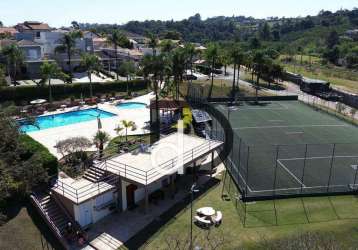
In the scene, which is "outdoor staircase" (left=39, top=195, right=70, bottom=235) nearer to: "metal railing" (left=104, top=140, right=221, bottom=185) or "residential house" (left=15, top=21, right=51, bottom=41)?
"metal railing" (left=104, top=140, right=221, bottom=185)

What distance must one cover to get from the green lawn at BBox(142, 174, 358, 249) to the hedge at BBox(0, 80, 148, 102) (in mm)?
36186

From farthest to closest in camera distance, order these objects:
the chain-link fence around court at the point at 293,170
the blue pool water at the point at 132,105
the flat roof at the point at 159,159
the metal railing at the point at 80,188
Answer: the blue pool water at the point at 132,105 → the chain-link fence around court at the point at 293,170 → the flat roof at the point at 159,159 → the metal railing at the point at 80,188

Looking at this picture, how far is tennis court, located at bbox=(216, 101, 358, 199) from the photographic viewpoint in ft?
90.7

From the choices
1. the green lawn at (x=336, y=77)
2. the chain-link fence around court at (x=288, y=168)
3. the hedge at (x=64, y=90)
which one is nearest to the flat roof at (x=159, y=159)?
the chain-link fence around court at (x=288, y=168)

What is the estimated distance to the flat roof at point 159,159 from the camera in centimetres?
2425

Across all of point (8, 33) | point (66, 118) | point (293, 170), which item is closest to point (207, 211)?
point (293, 170)

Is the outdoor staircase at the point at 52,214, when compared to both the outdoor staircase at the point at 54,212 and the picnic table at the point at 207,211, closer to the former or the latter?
the outdoor staircase at the point at 54,212

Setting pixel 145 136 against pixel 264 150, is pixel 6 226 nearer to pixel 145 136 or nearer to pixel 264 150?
pixel 145 136

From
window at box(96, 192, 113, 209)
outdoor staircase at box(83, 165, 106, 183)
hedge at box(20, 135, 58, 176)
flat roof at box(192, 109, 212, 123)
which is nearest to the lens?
window at box(96, 192, 113, 209)

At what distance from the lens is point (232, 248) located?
20234 mm

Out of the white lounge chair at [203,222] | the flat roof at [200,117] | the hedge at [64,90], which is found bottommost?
the white lounge chair at [203,222]

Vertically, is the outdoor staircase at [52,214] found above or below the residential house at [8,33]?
below

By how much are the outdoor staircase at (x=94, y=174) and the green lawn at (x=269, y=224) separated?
6149 millimetres

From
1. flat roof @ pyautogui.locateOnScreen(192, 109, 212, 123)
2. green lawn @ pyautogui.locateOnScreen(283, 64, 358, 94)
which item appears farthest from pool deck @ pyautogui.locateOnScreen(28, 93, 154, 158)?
green lawn @ pyautogui.locateOnScreen(283, 64, 358, 94)
